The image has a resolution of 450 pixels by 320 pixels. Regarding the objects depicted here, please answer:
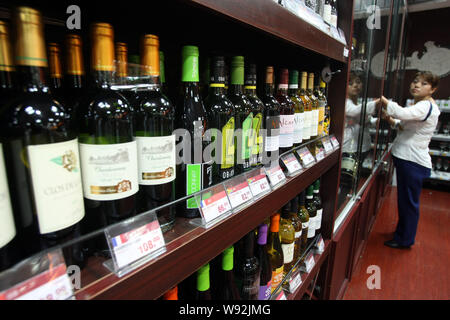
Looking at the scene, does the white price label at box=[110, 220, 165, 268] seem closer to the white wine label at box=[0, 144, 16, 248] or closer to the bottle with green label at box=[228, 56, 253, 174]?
the white wine label at box=[0, 144, 16, 248]

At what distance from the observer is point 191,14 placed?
1.98 feet

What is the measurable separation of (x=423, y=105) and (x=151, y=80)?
2.76 metres

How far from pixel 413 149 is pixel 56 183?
300cm

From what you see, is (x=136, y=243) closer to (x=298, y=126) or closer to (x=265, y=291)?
(x=265, y=291)

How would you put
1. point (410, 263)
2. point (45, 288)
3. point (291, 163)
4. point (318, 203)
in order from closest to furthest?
point (45, 288) < point (291, 163) < point (318, 203) < point (410, 263)

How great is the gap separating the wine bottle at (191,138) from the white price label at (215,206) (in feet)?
0.13

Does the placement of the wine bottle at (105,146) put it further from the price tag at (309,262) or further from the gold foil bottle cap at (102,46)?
the price tag at (309,262)

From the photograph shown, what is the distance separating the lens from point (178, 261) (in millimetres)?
483

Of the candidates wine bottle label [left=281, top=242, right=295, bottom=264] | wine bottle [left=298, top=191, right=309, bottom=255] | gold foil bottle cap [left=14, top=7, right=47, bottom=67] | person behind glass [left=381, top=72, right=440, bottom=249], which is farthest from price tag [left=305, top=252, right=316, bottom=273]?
person behind glass [left=381, top=72, right=440, bottom=249]

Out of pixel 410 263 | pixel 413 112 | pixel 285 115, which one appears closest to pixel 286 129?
pixel 285 115

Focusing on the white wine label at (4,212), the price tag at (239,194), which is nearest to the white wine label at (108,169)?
the white wine label at (4,212)

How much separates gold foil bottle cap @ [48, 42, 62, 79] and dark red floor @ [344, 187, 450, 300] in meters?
2.16

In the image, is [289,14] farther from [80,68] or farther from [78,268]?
[78,268]
